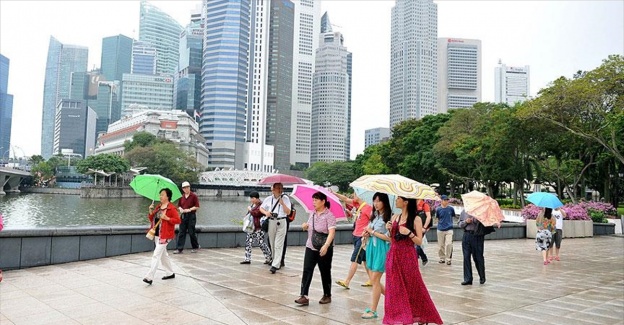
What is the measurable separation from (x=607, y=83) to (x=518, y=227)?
8538 mm

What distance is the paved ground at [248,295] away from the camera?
18.8 ft

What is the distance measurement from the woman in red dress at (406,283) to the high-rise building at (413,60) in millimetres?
176841

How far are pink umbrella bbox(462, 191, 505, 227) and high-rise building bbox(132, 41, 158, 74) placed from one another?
199 metres

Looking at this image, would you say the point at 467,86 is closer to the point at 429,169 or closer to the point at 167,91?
the point at 167,91

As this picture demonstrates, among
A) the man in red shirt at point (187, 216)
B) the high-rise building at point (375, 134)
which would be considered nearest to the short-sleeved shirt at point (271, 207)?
the man in red shirt at point (187, 216)

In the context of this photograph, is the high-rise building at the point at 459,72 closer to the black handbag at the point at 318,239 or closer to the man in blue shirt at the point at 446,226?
the man in blue shirt at the point at 446,226

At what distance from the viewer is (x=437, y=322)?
4.93 metres

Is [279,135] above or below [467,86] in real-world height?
below

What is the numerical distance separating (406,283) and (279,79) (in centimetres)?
14658

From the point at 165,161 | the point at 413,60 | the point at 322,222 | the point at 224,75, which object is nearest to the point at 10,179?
the point at 165,161

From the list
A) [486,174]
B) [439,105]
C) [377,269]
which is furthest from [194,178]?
[439,105]

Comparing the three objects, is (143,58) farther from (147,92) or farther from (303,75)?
(303,75)

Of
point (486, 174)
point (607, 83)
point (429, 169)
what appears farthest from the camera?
point (429, 169)

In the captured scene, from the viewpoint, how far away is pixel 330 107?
179 metres
